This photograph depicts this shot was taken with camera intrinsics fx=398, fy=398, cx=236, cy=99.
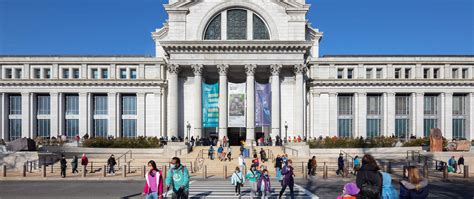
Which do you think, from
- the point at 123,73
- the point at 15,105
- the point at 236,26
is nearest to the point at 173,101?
the point at 123,73

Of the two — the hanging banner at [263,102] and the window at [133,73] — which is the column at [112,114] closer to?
the window at [133,73]

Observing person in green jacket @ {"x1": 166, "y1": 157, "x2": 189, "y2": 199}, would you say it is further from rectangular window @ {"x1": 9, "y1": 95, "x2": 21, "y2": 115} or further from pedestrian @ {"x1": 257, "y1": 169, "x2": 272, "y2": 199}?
rectangular window @ {"x1": 9, "y1": 95, "x2": 21, "y2": 115}

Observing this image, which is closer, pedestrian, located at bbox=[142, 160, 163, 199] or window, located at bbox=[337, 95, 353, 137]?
pedestrian, located at bbox=[142, 160, 163, 199]

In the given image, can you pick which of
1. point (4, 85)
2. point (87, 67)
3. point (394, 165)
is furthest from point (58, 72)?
point (394, 165)

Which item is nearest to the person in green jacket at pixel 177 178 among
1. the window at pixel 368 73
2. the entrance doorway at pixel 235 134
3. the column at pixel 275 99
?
the column at pixel 275 99

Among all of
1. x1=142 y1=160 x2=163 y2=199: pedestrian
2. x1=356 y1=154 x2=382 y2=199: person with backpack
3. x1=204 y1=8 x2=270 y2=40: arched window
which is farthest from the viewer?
x1=204 y1=8 x2=270 y2=40: arched window

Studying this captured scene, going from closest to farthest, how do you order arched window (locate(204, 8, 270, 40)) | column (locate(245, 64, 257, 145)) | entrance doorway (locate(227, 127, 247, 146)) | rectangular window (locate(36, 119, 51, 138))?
column (locate(245, 64, 257, 145)) < arched window (locate(204, 8, 270, 40)) < entrance doorway (locate(227, 127, 247, 146)) < rectangular window (locate(36, 119, 51, 138))

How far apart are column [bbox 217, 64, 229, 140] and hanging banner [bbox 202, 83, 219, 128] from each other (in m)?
1.53

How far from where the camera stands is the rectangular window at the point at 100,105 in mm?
58812

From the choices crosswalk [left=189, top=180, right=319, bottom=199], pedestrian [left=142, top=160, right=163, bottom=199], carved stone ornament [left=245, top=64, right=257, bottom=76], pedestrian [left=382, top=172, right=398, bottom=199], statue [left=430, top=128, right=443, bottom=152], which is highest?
carved stone ornament [left=245, top=64, right=257, bottom=76]

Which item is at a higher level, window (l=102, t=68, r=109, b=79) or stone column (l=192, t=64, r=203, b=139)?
window (l=102, t=68, r=109, b=79)

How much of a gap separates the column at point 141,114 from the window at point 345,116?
28.6 meters

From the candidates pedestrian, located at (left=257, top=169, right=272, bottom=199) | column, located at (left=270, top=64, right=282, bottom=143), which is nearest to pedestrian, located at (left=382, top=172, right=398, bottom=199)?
pedestrian, located at (left=257, top=169, right=272, bottom=199)

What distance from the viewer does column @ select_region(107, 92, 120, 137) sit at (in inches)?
2271
